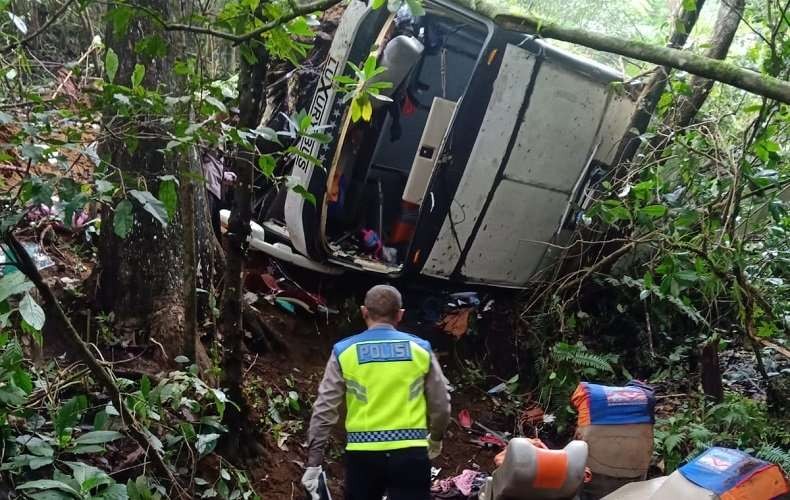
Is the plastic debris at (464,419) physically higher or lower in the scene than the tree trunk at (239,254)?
lower

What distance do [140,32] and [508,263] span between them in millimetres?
3315

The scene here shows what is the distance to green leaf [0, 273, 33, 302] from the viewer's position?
2.00 metres

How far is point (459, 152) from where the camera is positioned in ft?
15.8

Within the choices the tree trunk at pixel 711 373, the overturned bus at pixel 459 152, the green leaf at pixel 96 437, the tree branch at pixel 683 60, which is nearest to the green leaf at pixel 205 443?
the green leaf at pixel 96 437

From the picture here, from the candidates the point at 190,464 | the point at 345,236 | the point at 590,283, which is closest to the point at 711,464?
the point at 190,464

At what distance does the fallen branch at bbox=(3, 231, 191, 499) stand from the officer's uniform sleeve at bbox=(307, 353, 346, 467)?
22.8 inches

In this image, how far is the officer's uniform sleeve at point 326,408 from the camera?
2904 millimetres

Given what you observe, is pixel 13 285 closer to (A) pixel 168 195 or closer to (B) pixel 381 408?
(A) pixel 168 195

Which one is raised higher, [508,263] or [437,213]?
[437,213]

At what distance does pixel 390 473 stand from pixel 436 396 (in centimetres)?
39

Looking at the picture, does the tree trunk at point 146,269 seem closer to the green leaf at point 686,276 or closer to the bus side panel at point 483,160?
the bus side panel at point 483,160

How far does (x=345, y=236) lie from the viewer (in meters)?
5.85

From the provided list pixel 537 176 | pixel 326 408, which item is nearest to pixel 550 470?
pixel 326 408

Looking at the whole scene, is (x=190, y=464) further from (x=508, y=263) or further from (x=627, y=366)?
(x=627, y=366)
